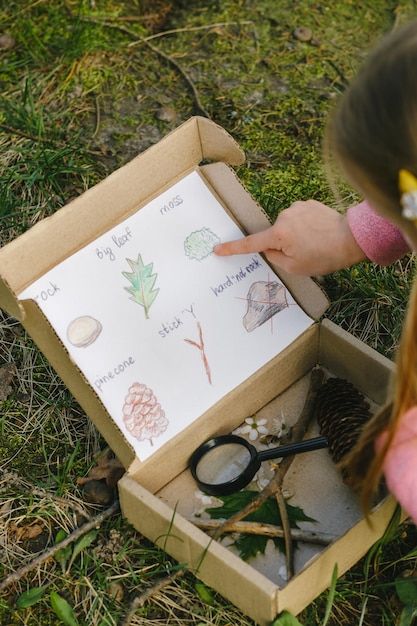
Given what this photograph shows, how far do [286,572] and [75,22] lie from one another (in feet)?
6.27

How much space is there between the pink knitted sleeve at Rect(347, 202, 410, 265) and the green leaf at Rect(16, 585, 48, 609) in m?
0.95

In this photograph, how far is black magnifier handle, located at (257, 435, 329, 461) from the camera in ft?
5.07

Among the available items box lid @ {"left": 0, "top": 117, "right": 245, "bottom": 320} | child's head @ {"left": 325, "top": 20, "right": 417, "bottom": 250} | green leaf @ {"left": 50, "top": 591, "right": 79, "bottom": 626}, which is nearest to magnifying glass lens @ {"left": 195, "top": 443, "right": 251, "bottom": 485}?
green leaf @ {"left": 50, "top": 591, "right": 79, "bottom": 626}

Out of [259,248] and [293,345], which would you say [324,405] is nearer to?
[293,345]

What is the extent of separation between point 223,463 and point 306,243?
49cm

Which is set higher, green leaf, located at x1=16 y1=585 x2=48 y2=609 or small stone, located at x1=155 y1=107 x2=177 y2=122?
small stone, located at x1=155 y1=107 x2=177 y2=122

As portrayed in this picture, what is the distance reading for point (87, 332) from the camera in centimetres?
150

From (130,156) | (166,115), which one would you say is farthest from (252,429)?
(166,115)

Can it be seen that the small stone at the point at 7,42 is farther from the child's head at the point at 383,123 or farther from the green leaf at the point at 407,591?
the green leaf at the point at 407,591

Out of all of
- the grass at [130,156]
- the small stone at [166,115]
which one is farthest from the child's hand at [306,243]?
the small stone at [166,115]

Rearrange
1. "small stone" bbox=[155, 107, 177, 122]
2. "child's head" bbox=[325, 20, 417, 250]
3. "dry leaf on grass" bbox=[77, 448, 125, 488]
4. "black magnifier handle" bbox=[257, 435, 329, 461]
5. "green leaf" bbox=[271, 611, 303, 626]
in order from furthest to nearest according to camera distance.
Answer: "small stone" bbox=[155, 107, 177, 122]
"dry leaf on grass" bbox=[77, 448, 125, 488]
"black magnifier handle" bbox=[257, 435, 329, 461]
"green leaf" bbox=[271, 611, 303, 626]
"child's head" bbox=[325, 20, 417, 250]

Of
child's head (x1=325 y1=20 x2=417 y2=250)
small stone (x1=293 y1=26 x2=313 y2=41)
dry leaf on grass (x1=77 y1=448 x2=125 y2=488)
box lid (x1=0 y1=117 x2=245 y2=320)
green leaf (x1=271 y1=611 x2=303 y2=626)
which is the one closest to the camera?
child's head (x1=325 y1=20 x2=417 y2=250)

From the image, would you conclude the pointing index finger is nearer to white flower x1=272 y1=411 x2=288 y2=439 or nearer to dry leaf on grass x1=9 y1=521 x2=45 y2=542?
white flower x1=272 y1=411 x2=288 y2=439

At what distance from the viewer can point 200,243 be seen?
165cm
